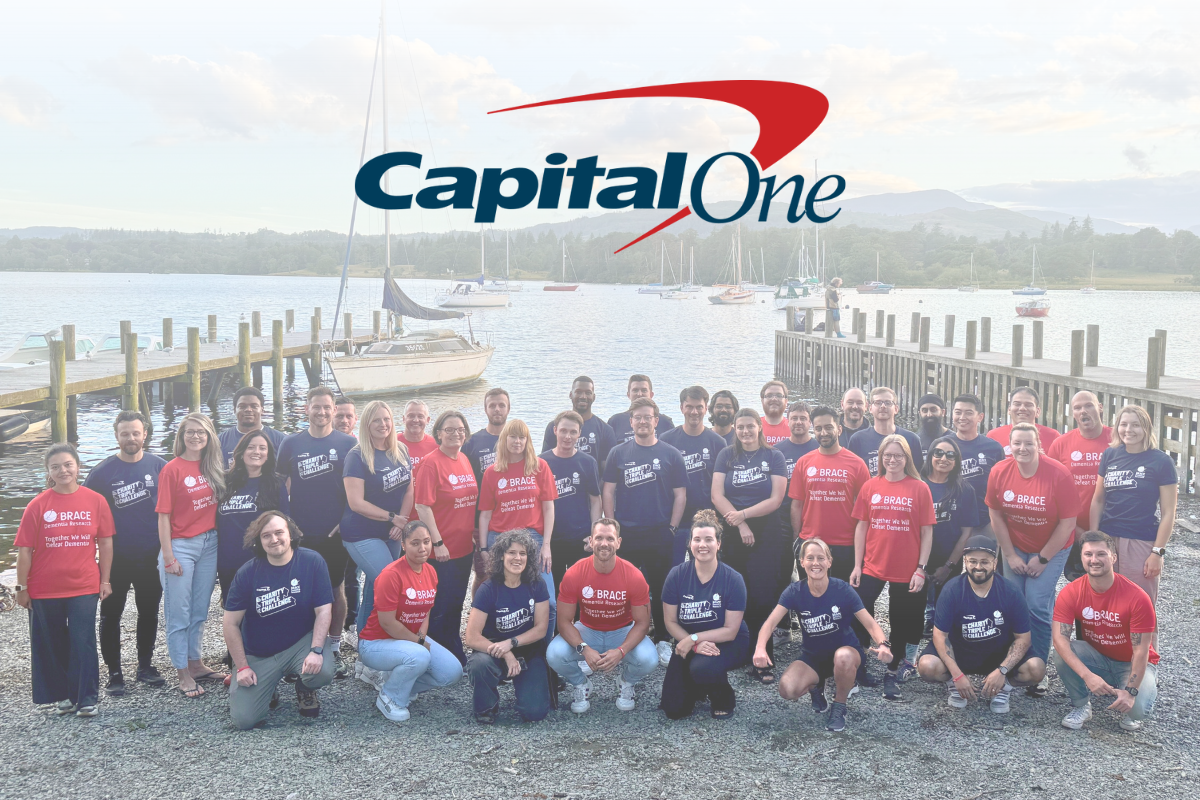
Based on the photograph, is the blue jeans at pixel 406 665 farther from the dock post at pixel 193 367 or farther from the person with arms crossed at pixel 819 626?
the dock post at pixel 193 367

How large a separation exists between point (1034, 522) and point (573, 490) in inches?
Answer: 124

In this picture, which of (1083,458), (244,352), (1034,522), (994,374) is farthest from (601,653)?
(244,352)

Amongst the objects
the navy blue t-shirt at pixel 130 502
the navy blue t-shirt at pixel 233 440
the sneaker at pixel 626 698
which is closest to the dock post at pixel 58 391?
the navy blue t-shirt at pixel 233 440

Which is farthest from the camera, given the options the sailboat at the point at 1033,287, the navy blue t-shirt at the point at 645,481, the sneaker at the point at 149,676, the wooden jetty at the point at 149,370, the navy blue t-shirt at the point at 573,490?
the sailboat at the point at 1033,287

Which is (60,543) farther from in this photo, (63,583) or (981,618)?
(981,618)

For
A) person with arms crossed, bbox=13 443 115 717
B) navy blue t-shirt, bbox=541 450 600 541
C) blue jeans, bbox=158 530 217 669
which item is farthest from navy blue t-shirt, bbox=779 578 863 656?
person with arms crossed, bbox=13 443 115 717

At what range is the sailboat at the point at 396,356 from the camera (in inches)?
1094

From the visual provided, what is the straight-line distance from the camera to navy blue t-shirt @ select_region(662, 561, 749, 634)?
5883 millimetres

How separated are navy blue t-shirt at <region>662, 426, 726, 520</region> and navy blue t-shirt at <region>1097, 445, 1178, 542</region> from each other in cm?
269

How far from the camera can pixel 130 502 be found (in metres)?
6.01

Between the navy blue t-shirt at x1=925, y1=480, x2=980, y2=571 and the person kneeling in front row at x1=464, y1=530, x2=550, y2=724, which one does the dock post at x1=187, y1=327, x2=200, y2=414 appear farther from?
the navy blue t-shirt at x1=925, y1=480, x2=980, y2=571

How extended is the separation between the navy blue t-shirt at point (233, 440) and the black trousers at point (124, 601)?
795 mm

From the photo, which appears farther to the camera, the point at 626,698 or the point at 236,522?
the point at 236,522

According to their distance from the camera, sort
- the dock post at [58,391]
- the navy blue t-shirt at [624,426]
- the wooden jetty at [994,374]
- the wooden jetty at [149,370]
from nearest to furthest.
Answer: the navy blue t-shirt at [624,426], the wooden jetty at [994,374], the dock post at [58,391], the wooden jetty at [149,370]
